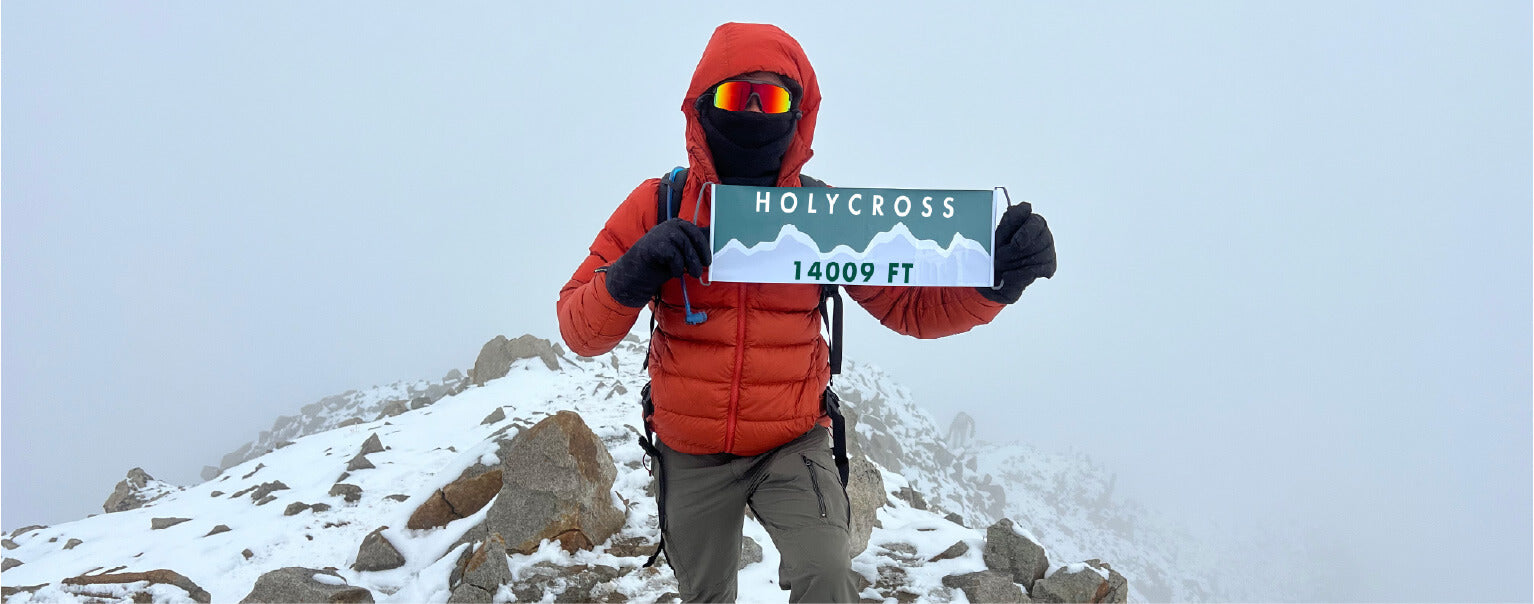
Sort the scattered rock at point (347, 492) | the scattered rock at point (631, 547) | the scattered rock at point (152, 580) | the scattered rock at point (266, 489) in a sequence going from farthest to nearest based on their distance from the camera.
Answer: the scattered rock at point (266, 489)
the scattered rock at point (347, 492)
the scattered rock at point (631, 547)
the scattered rock at point (152, 580)

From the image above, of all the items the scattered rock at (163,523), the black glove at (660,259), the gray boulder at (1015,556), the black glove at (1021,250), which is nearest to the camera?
the black glove at (660,259)

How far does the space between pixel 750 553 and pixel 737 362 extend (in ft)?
14.3

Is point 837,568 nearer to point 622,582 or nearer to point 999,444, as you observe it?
point 622,582

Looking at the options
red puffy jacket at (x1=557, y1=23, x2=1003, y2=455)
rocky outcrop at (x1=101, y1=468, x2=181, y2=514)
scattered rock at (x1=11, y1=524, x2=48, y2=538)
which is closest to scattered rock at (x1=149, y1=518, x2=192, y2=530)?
scattered rock at (x1=11, y1=524, x2=48, y2=538)

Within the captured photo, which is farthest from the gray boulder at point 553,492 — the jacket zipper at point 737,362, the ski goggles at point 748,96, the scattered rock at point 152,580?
the ski goggles at point 748,96

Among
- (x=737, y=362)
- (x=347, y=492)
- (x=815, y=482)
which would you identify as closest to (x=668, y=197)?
(x=737, y=362)

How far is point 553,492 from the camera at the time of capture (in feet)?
23.0

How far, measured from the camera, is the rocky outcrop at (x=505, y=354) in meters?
20.2

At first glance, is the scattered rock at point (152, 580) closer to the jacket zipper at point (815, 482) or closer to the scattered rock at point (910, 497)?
the jacket zipper at point (815, 482)

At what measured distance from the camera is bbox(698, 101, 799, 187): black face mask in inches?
137

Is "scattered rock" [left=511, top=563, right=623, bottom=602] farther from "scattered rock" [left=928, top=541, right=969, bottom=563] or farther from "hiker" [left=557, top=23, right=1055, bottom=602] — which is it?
"scattered rock" [left=928, top=541, right=969, bottom=563]

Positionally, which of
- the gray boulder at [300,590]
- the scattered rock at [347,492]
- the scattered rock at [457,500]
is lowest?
the scattered rock at [347,492]

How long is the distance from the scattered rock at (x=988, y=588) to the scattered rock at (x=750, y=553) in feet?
6.77

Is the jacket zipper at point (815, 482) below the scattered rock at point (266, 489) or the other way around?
the other way around
